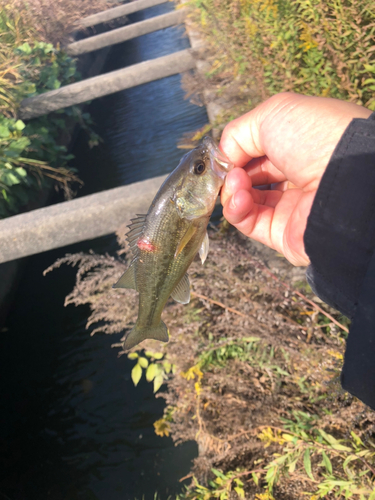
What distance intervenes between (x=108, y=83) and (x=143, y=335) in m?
6.79

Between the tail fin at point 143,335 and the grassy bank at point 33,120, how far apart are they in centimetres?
512

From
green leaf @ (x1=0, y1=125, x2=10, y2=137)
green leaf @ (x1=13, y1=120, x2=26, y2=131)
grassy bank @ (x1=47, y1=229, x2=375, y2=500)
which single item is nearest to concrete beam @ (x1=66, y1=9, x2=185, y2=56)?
green leaf @ (x1=13, y1=120, x2=26, y2=131)

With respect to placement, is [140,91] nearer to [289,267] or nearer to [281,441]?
[289,267]

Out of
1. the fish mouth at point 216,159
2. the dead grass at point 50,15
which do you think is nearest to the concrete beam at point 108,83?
the dead grass at point 50,15

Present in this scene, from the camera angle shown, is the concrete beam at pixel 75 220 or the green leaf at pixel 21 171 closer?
the concrete beam at pixel 75 220

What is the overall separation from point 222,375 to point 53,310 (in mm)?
3500

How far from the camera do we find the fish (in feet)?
6.26

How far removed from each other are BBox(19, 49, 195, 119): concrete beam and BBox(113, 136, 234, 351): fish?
20.9 ft

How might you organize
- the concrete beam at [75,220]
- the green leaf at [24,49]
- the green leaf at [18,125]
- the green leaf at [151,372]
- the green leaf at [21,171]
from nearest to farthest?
the green leaf at [151,372], the concrete beam at [75,220], the green leaf at [21,171], the green leaf at [18,125], the green leaf at [24,49]

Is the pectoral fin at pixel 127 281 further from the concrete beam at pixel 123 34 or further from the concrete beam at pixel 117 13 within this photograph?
the concrete beam at pixel 117 13

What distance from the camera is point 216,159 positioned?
1984mm

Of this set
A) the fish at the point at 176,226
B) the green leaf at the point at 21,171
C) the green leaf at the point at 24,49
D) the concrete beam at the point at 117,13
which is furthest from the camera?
the concrete beam at the point at 117,13

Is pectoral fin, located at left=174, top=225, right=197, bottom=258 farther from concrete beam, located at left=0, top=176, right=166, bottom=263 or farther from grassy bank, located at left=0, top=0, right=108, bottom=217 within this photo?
grassy bank, located at left=0, top=0, right=108, bottom=217

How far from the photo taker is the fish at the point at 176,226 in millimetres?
1908
